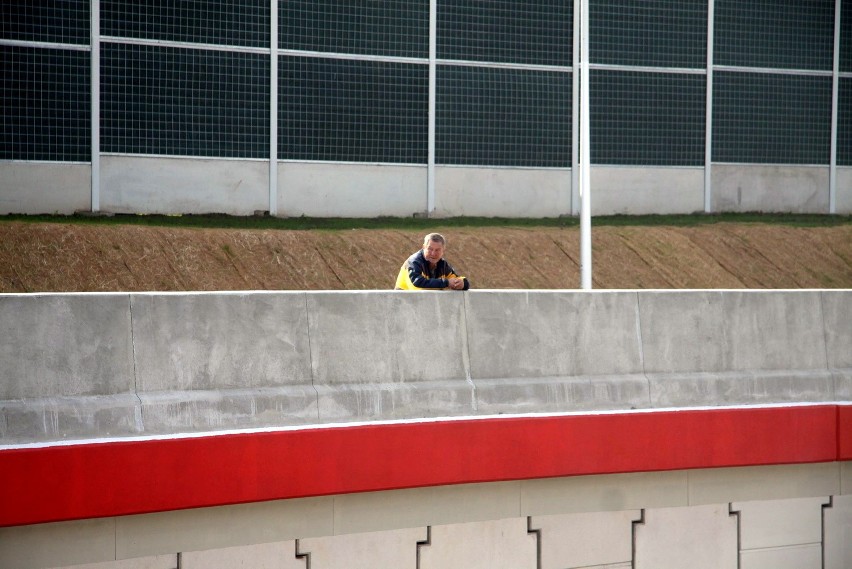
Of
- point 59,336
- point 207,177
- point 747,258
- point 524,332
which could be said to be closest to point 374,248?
point 207,177

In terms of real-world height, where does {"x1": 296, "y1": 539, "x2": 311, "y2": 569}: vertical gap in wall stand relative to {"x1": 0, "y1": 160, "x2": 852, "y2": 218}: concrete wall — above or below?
below

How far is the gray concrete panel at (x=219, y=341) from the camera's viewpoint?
304 inches

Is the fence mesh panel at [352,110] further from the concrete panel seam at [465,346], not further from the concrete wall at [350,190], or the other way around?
the concrete panel seam at [465,346]

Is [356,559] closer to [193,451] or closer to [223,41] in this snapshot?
[193,451]

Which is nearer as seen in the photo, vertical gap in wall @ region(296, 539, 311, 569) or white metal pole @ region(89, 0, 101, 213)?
vertical gap in wall @ region(296, 539, 311, 569)

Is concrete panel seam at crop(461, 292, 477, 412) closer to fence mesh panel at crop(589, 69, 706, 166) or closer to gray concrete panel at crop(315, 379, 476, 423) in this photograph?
gray concrete panel at crop(315, 379, 476, 423)

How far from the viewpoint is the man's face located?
9930 millimetres

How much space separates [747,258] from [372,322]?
20.0 meters

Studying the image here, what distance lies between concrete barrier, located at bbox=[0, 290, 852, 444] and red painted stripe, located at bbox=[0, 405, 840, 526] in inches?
14.4

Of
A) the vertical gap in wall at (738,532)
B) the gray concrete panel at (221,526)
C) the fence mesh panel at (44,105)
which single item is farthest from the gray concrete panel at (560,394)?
the fence mesh panel at (44,105)

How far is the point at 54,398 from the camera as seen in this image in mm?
7293

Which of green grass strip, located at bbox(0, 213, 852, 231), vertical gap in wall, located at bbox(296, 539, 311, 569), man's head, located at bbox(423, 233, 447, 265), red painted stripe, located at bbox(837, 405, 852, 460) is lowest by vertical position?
vertical gap in wall, located at bbox(296, 539, 311, 569)

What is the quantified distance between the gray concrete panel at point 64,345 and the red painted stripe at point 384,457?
0.55 m

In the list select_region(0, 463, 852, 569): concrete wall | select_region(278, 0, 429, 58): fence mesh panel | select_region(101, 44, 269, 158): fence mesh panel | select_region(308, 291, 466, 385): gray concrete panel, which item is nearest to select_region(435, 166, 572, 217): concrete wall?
select_region(278, 0, 429, 58): fence mesh panel
